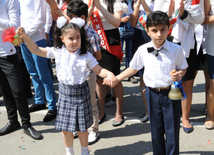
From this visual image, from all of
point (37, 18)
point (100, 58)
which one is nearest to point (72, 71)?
point (100, 58)

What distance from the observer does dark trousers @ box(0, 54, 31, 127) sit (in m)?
3.60

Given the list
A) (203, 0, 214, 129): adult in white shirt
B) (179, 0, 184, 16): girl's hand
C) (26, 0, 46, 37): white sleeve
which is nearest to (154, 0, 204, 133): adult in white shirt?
(179, 0, 184, 16): girl's hand

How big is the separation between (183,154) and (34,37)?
2.90 metres

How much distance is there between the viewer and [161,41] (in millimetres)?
2545

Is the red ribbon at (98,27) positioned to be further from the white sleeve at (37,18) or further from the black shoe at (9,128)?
the black shoe at (9,128)

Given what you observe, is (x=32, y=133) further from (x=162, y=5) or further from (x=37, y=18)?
(x=162, y=5)

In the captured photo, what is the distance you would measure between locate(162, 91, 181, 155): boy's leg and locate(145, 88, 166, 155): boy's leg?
7 centimetres

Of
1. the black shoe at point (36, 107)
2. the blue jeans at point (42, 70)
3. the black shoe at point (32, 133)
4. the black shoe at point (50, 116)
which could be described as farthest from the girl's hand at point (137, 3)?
the black shoe at point (36, 107)

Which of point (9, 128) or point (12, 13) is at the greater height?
point (12, 13)

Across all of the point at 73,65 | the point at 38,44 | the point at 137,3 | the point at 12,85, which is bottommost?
the point at 12,85

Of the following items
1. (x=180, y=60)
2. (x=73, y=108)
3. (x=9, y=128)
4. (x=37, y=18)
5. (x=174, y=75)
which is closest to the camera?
(x=174, y=75)

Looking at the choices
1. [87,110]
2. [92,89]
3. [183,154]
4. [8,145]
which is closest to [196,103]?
[183,154]

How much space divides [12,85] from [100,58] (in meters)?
1.36

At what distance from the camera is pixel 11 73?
360cm
